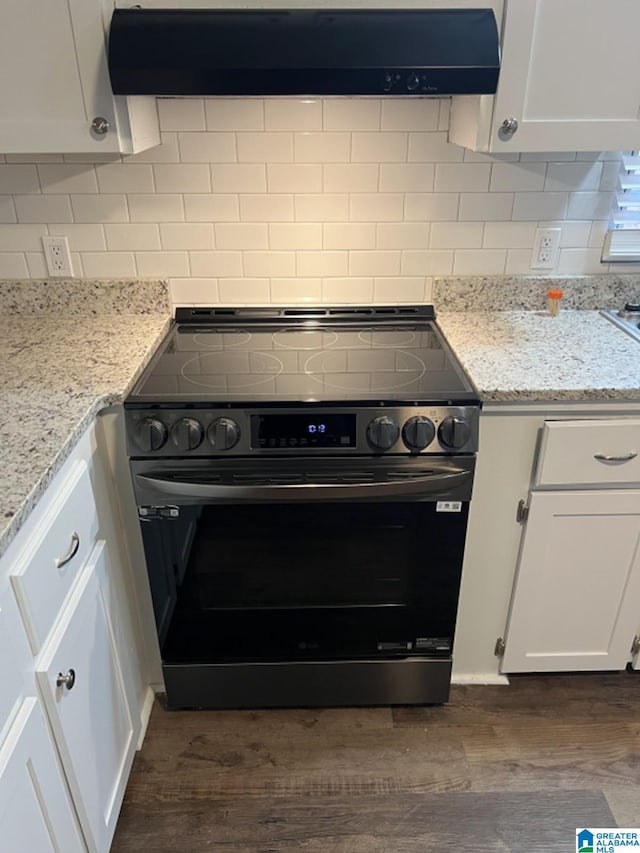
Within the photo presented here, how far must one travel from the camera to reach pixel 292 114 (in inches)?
69.4

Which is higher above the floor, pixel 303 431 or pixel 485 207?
pixel 485 207

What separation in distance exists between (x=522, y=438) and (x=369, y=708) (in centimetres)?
93

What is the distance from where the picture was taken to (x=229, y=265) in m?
1.93

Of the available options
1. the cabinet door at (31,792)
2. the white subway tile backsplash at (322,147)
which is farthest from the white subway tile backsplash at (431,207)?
the cabinet door at (31,792)

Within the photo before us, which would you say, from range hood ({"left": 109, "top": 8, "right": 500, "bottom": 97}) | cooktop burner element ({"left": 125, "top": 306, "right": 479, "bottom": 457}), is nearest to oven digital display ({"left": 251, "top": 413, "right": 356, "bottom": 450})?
cooktop burner element ({"left": 125, "top": 306, "right": 479, "bottom": 457})

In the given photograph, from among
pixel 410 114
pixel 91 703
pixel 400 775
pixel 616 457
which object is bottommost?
pixel 400 775

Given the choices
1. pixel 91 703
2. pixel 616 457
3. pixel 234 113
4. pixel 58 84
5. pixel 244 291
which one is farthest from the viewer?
pixel 244 291

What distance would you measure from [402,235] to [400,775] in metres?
1.52

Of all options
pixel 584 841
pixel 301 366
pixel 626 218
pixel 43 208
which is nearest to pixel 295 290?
pixel 301 366

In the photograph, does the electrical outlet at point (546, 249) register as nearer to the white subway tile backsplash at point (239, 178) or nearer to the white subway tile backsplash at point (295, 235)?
the white subway tile backsplash at point (295, 235)

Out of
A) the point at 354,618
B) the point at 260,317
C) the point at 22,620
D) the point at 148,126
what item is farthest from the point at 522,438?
the point at 148,126

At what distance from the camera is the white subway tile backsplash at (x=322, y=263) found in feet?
6.33

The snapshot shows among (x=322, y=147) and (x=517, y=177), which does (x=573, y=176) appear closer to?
(x=517, y=177)

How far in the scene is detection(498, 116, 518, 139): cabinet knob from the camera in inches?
59.5
